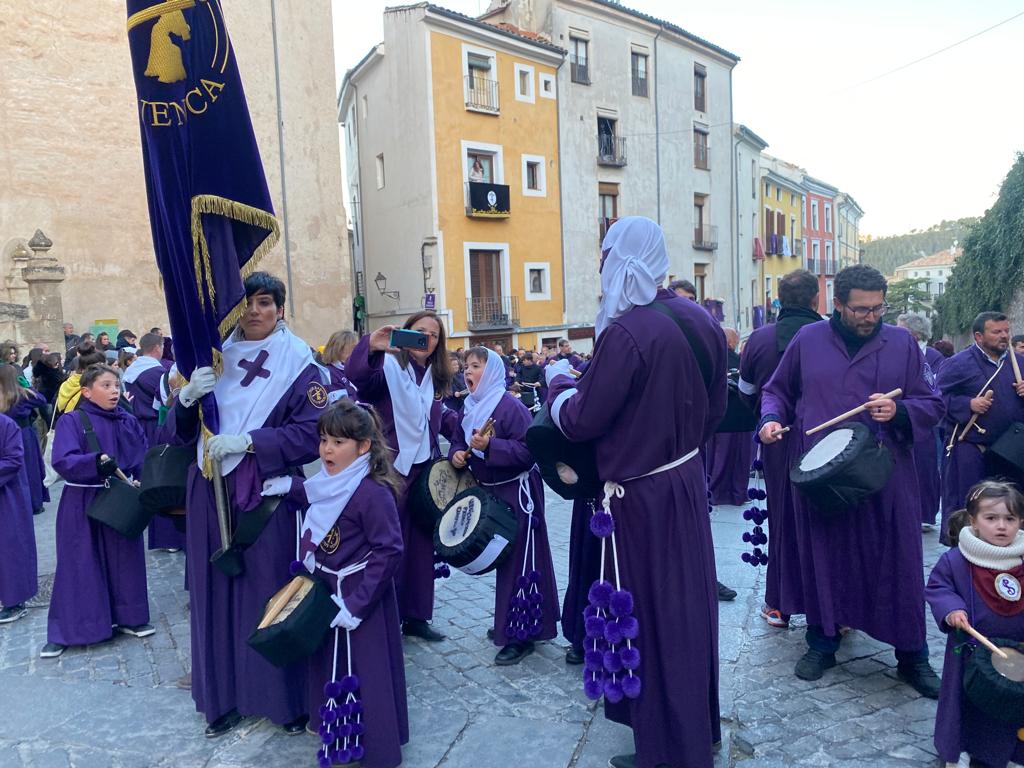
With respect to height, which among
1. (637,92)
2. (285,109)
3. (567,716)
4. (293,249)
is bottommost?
(567,716)

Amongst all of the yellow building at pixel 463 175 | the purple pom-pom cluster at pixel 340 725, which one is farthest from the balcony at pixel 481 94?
the purple pom-pom cluster at pixel 340 725

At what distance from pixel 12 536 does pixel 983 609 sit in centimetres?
597

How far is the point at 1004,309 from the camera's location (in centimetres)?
1400

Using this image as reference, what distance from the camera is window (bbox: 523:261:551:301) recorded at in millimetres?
26438

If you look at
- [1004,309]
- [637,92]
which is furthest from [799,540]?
[637,92]

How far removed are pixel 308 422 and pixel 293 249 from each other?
71.7ft

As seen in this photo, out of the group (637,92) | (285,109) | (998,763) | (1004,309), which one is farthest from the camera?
(637,92)

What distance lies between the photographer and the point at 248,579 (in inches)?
143

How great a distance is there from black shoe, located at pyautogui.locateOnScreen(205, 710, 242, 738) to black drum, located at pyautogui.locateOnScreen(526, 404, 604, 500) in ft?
6.51

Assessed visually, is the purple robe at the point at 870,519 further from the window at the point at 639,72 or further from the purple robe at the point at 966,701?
the window at the point at 639,72

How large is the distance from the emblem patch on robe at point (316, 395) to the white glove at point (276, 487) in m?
0.39

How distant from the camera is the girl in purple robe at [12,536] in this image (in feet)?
17.6

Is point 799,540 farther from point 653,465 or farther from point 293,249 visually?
point 293,249

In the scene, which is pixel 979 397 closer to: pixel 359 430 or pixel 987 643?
pixel 987 643
